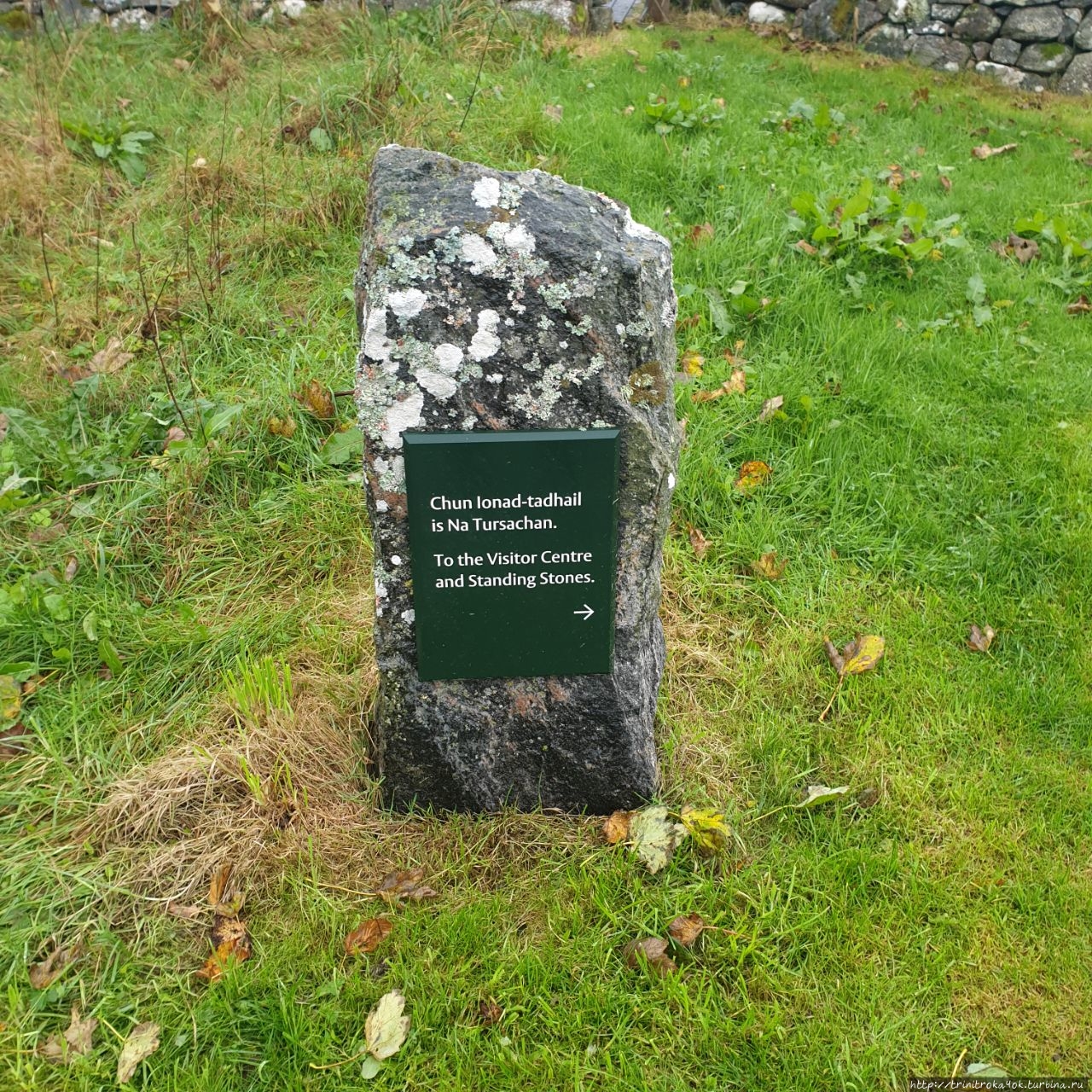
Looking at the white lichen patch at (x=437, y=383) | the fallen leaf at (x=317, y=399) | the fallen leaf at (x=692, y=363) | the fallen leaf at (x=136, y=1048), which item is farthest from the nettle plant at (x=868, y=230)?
the fallen leaf at (x=136, y=1048)

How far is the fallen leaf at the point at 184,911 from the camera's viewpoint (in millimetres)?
2195

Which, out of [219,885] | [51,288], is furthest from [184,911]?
[51,288]

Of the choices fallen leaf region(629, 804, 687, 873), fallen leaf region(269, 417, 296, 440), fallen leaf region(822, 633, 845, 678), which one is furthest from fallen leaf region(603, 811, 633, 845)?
fallen leaf region(269, 417, 296, 440)

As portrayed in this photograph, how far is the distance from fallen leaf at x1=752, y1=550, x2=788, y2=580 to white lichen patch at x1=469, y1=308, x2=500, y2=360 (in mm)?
1581

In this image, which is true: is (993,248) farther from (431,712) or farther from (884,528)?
(431,712)

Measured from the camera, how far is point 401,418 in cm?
201

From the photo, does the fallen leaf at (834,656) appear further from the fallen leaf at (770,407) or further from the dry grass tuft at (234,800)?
the dry grass tuft at (234,800)

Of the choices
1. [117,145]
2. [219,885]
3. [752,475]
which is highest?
[117,145]

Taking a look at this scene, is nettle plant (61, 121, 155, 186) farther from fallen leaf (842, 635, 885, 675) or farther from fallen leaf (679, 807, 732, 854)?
fallen leaf (679, 807, 732, 854)

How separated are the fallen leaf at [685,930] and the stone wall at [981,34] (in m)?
8.51

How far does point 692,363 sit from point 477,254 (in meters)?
2.17

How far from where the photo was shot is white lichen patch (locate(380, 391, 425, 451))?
2000mm

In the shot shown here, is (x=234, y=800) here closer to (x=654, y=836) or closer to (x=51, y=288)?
(x=654, y=836)

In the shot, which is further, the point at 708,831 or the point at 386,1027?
the point at 708,831
